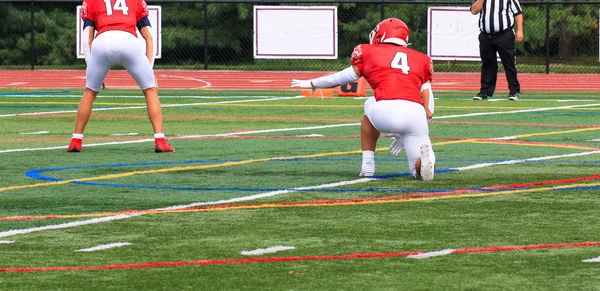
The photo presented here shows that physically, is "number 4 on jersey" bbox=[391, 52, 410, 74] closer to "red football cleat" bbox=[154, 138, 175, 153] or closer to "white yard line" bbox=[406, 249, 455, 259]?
"red football cleat" bbox=[154, 138, 175, 153]

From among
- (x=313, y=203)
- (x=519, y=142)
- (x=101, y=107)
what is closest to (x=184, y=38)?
(x=101, y=107)

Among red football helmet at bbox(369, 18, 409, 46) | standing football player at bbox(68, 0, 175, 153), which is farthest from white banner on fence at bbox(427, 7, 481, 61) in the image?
red football helmet at bbox(369, 18, 409, 46)

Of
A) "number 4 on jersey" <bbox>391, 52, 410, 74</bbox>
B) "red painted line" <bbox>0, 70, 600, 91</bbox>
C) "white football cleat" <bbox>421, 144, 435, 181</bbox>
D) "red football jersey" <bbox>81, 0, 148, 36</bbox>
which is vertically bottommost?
"red painted line" <bbox>0, 70, 600, 91</bbox>

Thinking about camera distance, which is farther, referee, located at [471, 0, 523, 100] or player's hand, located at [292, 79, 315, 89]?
referee, located at [471, 0, 523, 100]

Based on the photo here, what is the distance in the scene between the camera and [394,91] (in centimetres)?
970

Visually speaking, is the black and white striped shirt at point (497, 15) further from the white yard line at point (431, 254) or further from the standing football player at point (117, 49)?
the white yard line at point (431, 254)

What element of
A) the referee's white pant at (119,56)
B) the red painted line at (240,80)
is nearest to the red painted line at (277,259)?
the referee's white pant at (119,56)

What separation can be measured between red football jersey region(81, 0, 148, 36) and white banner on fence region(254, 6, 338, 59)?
19.9m

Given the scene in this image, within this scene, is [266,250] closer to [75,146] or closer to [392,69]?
[392,69]

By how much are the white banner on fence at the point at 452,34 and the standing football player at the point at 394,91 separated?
2133 centimetres

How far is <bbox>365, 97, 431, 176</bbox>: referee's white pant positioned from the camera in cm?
957

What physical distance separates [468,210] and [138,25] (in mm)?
5406

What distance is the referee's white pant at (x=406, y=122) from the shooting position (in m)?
9.57

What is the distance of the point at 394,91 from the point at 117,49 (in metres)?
3.34
